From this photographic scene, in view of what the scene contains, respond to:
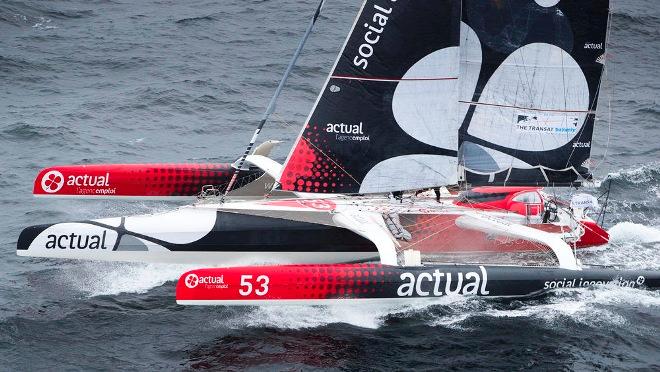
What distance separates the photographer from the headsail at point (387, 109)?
16.8m

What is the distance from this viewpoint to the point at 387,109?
17.2m

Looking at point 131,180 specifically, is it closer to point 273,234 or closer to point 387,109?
point 273,234

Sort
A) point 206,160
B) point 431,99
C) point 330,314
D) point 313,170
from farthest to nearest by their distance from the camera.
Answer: point 206,160, point 313,170, point 431,99, point 330,314

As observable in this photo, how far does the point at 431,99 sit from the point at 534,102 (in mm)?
2353

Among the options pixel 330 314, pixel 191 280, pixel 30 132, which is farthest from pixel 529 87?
pixel 30 132

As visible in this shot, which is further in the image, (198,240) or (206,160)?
(206,160)

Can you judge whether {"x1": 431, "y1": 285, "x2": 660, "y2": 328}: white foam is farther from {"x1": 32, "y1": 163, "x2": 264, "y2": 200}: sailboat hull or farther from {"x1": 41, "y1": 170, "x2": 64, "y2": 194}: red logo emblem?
{"x1": 41, "y1": 170, "x2": 64, "y2": 194}: red logo emblem

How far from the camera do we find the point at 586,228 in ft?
61.7

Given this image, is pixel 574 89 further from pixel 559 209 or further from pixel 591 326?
pixel 591 326

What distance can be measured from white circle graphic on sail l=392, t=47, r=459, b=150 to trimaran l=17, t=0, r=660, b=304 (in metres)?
0.02

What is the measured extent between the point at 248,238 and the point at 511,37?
6.14 meters

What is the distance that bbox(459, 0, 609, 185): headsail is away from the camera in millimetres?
17812

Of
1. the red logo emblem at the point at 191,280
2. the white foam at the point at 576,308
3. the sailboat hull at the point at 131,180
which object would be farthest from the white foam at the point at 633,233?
the red logo emblem at the point at 191,280

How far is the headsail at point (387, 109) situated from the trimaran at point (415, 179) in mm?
25
